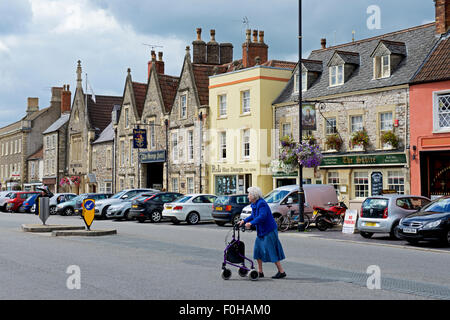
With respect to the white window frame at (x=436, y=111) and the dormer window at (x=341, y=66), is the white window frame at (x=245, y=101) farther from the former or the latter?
the white window frame at (x=436, y=111)

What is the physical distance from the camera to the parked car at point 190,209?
92.0 feet

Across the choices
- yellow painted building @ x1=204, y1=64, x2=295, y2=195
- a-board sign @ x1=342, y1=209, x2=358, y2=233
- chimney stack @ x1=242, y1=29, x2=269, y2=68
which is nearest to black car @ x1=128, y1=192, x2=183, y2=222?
yellow painted building @ x1=204, y1=64, x2=295, y2=195

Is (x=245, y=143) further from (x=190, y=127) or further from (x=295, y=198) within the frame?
(x=295, y=198)

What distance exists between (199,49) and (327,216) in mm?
25833

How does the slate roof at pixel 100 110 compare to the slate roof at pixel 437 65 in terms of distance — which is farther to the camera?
the slate roof at pixel 100 110

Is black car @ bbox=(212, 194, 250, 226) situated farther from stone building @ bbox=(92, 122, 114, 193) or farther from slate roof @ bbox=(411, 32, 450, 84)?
stone building @ bbox=(92, 122, 114, 193)

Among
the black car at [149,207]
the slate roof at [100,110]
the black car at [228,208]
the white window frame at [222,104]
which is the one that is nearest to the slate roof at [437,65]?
the black car at [228,208]

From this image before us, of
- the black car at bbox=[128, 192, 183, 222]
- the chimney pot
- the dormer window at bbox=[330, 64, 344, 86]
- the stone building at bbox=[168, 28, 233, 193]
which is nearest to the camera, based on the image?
the black car at bbox=[128, 192, 183, 222]

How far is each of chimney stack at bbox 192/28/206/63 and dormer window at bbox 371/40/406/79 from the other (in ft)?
61.8

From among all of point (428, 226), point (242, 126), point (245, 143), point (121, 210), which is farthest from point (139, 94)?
point (428, 226)

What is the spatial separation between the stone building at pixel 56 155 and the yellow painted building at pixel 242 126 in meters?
28.4

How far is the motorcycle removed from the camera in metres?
23.6

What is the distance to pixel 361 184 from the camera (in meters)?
29.6

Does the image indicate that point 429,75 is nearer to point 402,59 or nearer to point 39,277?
point 402,59
